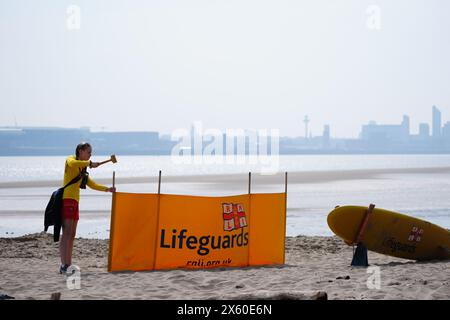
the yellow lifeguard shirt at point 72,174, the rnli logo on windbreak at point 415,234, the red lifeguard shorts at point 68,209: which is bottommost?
the rnli logo on windbreak at point 415,234

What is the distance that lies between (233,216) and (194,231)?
60 cm

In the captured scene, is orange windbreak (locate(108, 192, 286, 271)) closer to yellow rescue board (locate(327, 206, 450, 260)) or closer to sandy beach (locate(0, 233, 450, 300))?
sandy beach (locate(0, 233, 450, 300))

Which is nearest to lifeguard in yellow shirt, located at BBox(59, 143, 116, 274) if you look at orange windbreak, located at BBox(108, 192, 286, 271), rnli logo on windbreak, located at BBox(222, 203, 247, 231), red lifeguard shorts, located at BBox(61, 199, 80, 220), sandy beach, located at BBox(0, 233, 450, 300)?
red lifeguard shorts, located at BBox(61, 199, 80, 220)

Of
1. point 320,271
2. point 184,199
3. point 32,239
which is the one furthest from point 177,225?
point 32,239

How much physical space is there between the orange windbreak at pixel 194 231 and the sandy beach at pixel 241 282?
0.31 m

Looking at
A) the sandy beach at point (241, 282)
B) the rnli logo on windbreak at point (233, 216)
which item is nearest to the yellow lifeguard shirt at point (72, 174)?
the sandy beach at point (241, 282)

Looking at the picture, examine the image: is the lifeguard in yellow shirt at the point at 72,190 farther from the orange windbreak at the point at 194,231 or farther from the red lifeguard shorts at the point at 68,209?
the orange windbreak at the point at 194,231

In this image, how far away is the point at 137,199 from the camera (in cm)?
→ 905

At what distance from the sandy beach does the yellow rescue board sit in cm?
26

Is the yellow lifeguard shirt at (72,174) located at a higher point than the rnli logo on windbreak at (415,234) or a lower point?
higher

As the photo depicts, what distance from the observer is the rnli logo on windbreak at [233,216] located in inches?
380
